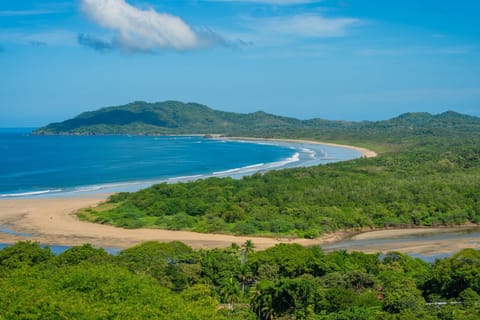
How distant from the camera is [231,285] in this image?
30641 millimetres

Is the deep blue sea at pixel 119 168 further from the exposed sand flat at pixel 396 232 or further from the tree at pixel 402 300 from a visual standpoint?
the tree at pixel 402 300

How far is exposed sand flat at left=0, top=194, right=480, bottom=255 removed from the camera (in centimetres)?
4697

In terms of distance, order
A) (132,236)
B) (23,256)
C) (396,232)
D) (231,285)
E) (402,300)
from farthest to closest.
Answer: (396,232) < (132,236) < (23,256) < (231,285) < (402,300)

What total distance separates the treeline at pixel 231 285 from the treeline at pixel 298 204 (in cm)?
1662

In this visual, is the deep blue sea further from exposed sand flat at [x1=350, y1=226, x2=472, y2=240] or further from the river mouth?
the river mouth

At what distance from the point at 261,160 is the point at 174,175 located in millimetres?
32700

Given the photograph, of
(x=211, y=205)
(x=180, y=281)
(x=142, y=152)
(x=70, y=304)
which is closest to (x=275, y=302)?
(x=180, y=281)

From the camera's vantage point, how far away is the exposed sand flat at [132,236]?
46969mm

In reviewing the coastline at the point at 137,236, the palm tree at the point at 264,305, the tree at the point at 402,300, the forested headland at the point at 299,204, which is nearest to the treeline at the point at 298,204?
the forested headland at the point at 299,204

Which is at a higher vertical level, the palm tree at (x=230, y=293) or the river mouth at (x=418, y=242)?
the palm tree at (x=230, y=293)

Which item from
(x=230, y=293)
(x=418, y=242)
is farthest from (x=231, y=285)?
(x=418, y=242)

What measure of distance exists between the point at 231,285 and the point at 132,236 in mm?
21790

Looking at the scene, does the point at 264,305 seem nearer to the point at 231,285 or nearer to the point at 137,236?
the point at 231,285

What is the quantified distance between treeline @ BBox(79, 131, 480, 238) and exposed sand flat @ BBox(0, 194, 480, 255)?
1.55 meters
